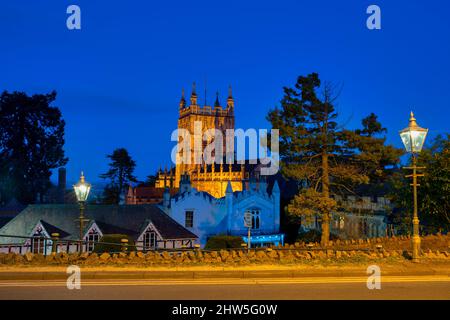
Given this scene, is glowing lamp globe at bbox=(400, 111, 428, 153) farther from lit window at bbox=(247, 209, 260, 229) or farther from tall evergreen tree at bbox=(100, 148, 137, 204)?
tall evergreen tree at bbox=(100, 148, 137, 204)

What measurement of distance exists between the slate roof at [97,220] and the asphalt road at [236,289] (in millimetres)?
26306

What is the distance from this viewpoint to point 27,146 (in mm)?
62844

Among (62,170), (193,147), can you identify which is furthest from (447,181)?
(193,147)

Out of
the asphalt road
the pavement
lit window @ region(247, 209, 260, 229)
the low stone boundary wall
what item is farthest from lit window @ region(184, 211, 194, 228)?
the asphalt road

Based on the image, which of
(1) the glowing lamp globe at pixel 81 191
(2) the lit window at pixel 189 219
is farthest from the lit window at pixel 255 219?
(1) the glowing lamp globe at pixel 81 191

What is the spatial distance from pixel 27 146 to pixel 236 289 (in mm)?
58955

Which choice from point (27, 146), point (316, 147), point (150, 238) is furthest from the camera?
point (27, 146)

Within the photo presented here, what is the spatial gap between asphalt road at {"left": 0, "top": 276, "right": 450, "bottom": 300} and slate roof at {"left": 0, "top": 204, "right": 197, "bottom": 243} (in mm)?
26306

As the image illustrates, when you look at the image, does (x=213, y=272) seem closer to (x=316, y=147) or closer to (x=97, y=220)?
(x=316, y=147)

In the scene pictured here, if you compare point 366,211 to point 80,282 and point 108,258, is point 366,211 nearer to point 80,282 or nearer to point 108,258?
point 108,258

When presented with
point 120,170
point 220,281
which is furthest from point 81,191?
point 120,170

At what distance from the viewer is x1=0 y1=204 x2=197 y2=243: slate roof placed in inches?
1491

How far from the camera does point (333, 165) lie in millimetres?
30266

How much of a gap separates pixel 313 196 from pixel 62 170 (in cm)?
7635
